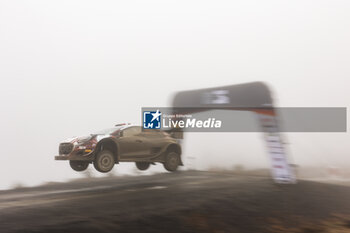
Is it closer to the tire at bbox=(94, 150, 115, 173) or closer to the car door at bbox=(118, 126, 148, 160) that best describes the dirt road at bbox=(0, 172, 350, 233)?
the tire at bbox=(94, 150, 115, 173)

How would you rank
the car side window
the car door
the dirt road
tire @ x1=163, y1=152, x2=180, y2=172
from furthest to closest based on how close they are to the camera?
tire @ x1=163, y1=152, x2=180, y2=172, the car side window, the car door, the dirt road

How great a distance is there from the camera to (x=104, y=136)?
8.53 metres

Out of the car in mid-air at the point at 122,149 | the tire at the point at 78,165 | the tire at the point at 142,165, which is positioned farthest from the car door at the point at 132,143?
the tire at the point at 78,165

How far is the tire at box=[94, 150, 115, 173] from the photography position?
815 centimetres

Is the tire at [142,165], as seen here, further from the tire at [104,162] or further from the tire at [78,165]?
the tire at [78,165]

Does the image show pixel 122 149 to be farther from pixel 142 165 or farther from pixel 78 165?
pixel 78 165

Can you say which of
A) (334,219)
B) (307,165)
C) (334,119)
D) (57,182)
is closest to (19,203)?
(57,182)

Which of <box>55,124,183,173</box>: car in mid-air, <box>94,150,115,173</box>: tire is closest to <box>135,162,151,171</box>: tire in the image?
<box>55,124,183,173</box>: car in mid-air

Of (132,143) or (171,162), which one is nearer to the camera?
(132,143)

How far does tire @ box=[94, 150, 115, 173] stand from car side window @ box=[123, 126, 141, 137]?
874mm

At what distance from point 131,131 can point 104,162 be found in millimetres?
1309

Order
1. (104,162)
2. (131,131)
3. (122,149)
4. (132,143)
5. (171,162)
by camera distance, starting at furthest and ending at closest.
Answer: (171,162)
(131,131)
(132,143)
(122,149)
(104,162)

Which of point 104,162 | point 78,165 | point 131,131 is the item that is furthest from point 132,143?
point 78,165

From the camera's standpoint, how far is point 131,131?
9.16 metres
